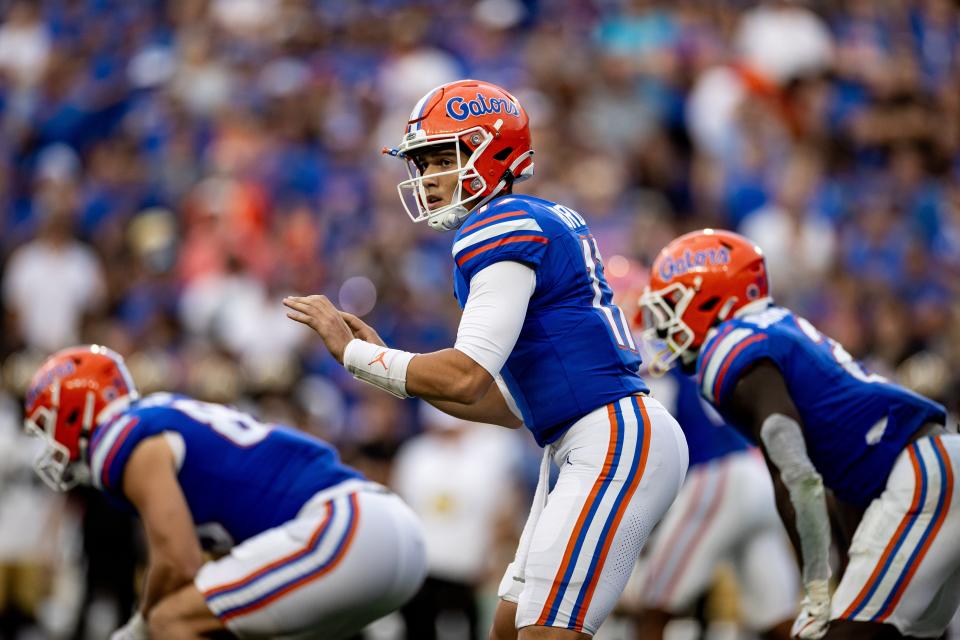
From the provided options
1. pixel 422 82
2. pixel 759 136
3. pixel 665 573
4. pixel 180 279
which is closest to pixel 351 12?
pixel 422 82

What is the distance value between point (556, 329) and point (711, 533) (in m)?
2.93

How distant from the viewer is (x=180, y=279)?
459 inches

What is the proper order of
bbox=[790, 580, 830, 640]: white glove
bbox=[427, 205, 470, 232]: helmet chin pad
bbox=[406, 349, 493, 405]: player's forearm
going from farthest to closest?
bbox=[790, 580, 830, 640]: white glove
bbox=[427, 205, 470, 232]: helmet chin pad
bbox=[406, 349, 493, 405]: player's forearm

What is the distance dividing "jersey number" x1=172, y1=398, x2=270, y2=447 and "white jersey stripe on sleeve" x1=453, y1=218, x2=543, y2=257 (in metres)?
1.77

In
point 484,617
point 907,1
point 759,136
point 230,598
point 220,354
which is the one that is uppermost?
point 907,1

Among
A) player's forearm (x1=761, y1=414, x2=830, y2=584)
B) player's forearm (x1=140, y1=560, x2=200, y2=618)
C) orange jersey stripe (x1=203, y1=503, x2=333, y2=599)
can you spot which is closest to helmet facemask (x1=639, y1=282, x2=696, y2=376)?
player's forearm (x1=761, y1=414, x2=830, y2=584)

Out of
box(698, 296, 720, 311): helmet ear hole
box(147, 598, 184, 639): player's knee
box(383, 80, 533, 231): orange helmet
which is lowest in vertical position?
box(147, 598, 184, 639): player's knee

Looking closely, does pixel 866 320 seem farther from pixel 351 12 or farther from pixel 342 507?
pixel 351 12

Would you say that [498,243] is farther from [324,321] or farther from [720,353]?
[720,353]

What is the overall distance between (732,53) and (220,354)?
499 cm

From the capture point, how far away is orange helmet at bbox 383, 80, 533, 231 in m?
4.64

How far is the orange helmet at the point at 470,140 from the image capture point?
15.2 feet

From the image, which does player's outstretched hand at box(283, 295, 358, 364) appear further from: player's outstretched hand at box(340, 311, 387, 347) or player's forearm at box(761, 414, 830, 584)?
player's forearm at box(761, 414, 830, 584)

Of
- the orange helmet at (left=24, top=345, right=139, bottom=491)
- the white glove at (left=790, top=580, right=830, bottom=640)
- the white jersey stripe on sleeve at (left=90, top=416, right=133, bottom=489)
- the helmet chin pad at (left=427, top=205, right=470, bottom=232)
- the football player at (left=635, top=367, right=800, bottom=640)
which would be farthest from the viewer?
the football player at (left=635, top=367, right=800, bottom=640)
